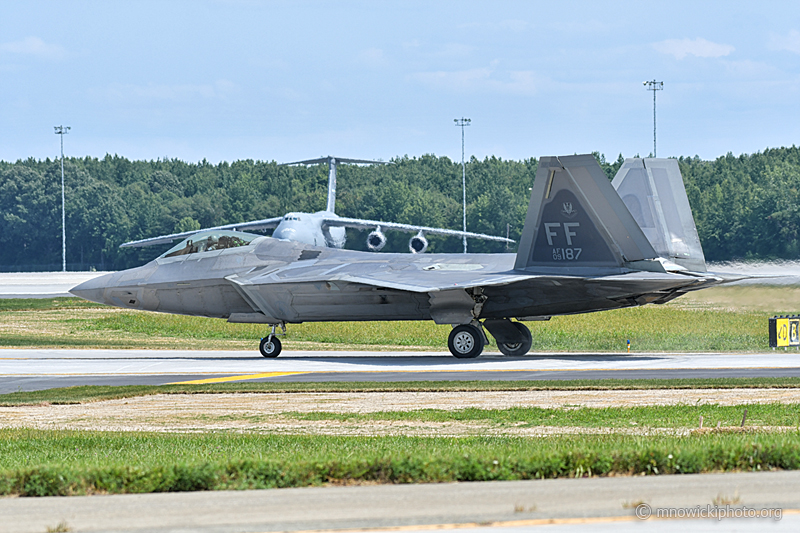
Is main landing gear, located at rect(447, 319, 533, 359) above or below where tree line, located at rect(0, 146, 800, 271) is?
below

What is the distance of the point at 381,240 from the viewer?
2621 inches

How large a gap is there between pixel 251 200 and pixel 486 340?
111130 millimetres

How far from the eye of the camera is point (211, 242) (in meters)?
28.7

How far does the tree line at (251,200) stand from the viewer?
4754 inches

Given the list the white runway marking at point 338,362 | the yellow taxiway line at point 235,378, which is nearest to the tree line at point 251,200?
the white runway marking at point 338,362

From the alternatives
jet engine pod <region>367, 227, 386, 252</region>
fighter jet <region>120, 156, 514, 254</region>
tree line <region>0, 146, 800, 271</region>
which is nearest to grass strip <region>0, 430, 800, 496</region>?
fighter jet <region>120, 156, 514, 254</region>

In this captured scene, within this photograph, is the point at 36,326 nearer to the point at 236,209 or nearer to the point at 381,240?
the point at 381,240

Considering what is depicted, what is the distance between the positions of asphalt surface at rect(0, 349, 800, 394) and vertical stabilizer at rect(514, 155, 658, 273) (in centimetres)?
264

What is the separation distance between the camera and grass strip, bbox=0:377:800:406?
18.5 m

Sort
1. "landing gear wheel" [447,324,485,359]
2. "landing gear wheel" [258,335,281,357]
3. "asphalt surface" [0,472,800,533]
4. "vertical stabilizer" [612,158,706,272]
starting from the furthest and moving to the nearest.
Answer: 1. "landing gear wheel" [258,335,281,357]
2. "vertical stabilizer" [612,158,706,272]
3. "landing gear wheel" [447,324,485,359]
4. "asphalt surface" [0,472,800,533]

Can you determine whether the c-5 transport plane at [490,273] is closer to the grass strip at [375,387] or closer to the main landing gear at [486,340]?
the main landing gear at [486,340]

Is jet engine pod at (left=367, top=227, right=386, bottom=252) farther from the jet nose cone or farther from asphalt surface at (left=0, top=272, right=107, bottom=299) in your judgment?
the jet nose cone

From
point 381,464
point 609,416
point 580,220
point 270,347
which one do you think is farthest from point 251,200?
point 381,464

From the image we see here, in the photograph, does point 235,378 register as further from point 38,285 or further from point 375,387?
point 38,285
